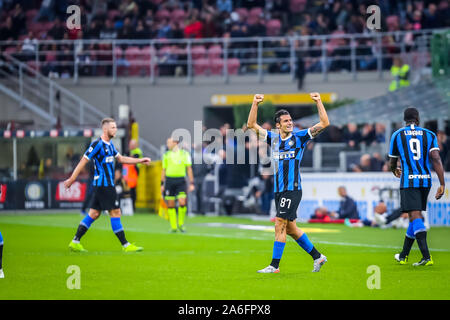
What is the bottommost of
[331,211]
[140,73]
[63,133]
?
[331,211]

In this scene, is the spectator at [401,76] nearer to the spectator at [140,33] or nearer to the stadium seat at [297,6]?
the stadium seat at [297,6]

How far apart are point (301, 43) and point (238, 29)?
236 centimetres

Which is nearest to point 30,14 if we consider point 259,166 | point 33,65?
point 33,65

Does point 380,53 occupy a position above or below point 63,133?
above

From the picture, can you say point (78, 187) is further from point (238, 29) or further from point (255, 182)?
point (238, 29)

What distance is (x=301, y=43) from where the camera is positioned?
33.7m

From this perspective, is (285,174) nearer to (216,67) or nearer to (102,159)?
(102,159)

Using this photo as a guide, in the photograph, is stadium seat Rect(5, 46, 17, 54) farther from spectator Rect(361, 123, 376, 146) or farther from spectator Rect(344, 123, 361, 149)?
spectator Rect(361, 123, 376, 146)

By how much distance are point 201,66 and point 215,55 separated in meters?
0.65

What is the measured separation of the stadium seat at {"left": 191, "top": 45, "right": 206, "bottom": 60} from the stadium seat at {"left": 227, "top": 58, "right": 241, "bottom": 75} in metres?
0.99

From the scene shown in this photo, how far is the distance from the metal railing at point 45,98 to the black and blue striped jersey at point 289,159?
20581 mm

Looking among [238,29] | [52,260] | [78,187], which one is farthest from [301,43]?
[52,260]

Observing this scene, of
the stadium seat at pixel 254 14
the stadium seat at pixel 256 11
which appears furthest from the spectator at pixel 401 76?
the stadium seat at pixel 256 11

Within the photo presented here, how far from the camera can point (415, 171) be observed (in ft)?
41.3
